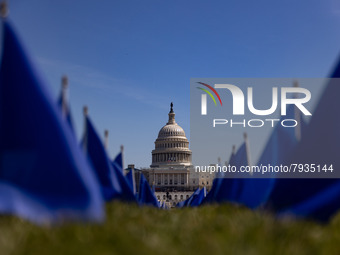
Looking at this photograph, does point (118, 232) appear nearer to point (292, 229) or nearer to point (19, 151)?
point (292, 229)

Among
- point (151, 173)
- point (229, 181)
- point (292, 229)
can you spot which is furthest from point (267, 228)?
point (151, 173)

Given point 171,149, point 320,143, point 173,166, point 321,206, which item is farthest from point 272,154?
point 171,149

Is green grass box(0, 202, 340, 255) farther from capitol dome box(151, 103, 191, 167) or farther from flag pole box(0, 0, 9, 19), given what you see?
capitol dome box(151, 103, 191, 167)

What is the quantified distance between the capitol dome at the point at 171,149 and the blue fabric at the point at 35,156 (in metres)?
116

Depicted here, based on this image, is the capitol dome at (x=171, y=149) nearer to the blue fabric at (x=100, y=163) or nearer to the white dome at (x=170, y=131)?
the white dome at (x=170, y=131)

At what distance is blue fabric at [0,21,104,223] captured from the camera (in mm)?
8602

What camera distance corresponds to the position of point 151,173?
122812 mm

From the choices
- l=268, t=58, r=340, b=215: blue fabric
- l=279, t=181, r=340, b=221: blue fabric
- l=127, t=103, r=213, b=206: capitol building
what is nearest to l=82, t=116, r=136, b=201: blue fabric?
l=268, t=58, r=340, b=215: blue fabric

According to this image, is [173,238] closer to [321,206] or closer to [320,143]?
[321,206]

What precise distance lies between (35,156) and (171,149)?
384 ft

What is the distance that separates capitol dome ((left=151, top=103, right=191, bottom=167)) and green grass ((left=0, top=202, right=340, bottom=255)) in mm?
117385

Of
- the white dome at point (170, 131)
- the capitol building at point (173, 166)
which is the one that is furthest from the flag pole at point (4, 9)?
the white dome at point (170, 131)

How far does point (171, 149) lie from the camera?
12588 cm

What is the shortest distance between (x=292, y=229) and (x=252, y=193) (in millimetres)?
8440
